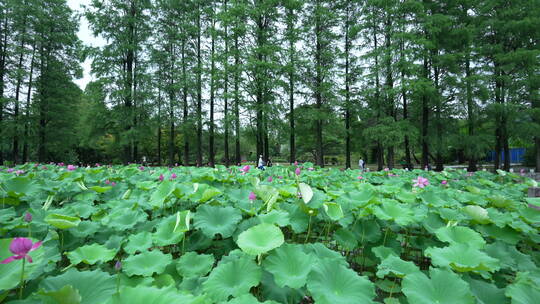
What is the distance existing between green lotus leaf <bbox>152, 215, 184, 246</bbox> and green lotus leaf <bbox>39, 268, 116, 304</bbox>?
1.26ft

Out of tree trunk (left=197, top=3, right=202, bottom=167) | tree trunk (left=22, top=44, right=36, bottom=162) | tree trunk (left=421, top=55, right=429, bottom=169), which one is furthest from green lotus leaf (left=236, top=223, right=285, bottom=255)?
tree trunk (left=22, top=44, right=36, bottom=162)

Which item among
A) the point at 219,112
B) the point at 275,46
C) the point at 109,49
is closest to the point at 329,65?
the point at 275,46

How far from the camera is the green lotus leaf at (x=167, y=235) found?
4.33 feet

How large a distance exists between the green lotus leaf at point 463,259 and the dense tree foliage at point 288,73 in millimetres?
13439

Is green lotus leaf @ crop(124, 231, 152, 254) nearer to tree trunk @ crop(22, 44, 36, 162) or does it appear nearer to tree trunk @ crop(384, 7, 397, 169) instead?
tree trunk @ crop(384, 7, 397, 169)

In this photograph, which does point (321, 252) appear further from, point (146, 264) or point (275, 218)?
point (146, 264)

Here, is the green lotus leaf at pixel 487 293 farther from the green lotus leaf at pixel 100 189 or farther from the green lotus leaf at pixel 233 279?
the green lotus leaf at pixel 100 189

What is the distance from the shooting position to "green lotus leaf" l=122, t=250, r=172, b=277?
1.11m

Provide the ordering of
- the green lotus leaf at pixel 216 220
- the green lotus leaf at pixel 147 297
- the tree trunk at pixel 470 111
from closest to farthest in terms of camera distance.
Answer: the green lotus leaf at pixel 147 297
the green lotus leaf at pixel 216 220
the tree trunk at pixel 470 111

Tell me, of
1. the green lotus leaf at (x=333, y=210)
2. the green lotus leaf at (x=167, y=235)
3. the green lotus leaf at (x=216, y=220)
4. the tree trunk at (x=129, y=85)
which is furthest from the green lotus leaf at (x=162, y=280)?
the tree trunk at (x=129, y=85)

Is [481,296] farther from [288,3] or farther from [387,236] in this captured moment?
[288,3]

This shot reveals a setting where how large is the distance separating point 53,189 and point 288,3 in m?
15.4

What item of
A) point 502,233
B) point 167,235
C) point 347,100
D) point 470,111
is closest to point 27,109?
point 347,100

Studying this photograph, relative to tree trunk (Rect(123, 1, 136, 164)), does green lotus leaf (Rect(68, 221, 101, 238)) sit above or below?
below
